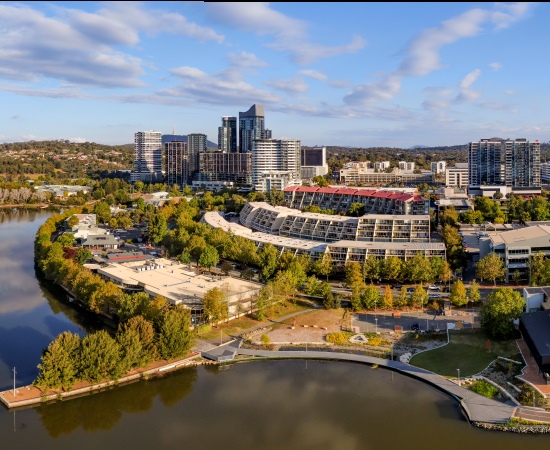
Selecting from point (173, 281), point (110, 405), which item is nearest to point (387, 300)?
point (173, 281)

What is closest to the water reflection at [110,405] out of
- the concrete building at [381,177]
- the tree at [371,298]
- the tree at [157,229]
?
the tree at [371,298]

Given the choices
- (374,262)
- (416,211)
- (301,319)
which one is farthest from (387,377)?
(416,211)

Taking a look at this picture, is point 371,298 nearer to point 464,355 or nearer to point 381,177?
point 464,355

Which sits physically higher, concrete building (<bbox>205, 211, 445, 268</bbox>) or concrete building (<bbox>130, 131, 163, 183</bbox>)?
concrete building (<bbox>130, 131, 163, 183</bbox>)

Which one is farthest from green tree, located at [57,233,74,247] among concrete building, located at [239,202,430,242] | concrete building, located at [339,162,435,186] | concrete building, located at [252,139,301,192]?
concrete building, located at [339,162,435,186]

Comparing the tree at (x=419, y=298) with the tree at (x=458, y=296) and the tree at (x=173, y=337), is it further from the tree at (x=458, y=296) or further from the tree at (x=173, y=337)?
the tree at (x=173, y=337)

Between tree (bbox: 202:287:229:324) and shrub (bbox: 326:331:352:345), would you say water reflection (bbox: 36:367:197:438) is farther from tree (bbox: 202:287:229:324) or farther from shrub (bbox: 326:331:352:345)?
shrub (bbox: 326:331:352:345)

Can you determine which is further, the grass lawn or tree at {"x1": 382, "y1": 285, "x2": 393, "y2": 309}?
tree at {"x1": 382, "y1": 285, "x2": 393, "y2": 309}
